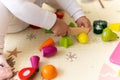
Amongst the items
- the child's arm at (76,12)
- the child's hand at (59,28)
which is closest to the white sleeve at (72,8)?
the child's arm at (76,12)

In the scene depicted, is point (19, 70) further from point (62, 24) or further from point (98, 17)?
point (98, 17)

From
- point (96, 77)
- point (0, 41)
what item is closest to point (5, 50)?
point (0, 41)

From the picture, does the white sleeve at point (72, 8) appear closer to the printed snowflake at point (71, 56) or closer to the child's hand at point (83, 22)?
the child's hand at point (83, 22)

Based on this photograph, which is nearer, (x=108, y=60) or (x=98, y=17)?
(x=108, y=60)

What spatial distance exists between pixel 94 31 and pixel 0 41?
292mm

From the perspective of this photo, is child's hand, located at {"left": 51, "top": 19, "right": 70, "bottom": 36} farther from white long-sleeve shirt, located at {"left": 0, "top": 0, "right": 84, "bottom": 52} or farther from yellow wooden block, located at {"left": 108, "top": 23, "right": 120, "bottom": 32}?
yellow wooden block, located at {"left": 108, "top": 23, "right": 120, "bottom": 32}

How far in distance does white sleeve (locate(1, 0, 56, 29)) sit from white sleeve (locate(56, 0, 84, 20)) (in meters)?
0.12

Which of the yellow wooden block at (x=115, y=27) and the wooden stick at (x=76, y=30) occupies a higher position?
the wooden stick at (x=76, y=30)

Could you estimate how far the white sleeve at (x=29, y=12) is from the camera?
72 cm

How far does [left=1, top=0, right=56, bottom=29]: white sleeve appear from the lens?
2.36 ft

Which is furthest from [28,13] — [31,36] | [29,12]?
[31,36]

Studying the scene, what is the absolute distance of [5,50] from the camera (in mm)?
772

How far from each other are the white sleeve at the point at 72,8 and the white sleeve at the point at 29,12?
0.39 feet

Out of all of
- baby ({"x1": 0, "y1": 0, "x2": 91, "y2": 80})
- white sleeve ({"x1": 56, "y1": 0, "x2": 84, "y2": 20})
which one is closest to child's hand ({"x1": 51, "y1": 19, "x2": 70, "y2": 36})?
baby ({"x1": 0, "y1": 0, "x2": 91, "y2": 80})
